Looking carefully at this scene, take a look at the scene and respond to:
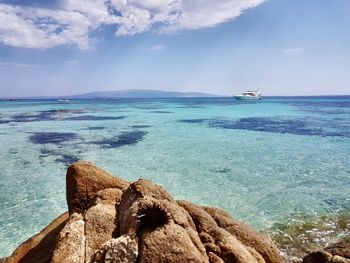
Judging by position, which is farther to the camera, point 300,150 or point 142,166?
point 300,150

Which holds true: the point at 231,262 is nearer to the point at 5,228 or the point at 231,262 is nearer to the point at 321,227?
the point at 321,227

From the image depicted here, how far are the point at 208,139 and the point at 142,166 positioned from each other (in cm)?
1271

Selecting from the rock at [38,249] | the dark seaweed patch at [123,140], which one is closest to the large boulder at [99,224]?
the rock at [38,249]

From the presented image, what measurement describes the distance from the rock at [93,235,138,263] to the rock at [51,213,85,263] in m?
0.51

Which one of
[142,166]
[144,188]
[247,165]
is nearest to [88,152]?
[142,166]

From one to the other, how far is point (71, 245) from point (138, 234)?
4.15ft

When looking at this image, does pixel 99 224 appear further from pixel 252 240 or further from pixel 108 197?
pixel 252 240

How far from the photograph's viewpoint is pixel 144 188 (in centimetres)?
652

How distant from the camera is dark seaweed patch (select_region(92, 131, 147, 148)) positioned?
28.4 meters

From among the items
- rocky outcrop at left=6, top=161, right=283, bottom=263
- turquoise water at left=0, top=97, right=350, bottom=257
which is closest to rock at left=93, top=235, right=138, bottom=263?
rocky outcrop at left=6, top=161, right=283, bottom=263

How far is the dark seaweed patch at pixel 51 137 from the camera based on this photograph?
30.1 m

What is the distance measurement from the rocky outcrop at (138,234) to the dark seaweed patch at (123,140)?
2012 centimetres

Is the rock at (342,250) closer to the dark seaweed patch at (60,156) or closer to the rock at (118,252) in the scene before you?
the rock at (118,252)

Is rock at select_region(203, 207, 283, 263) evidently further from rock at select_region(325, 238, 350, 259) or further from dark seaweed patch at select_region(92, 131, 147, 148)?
dark seaweed patch at select_region(92, 131, 147, 148)
